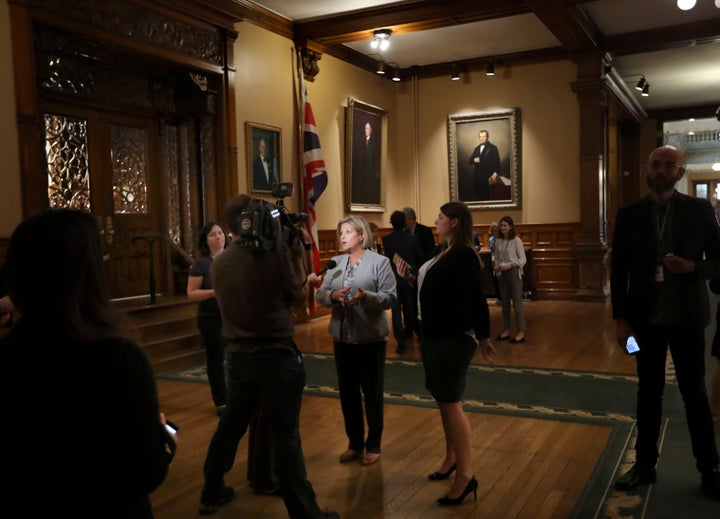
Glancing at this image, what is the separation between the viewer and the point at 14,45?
5.79 m

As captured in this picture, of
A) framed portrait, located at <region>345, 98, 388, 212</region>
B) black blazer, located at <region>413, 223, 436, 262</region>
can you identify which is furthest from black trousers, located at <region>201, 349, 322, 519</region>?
framed portrait, located at <region>345, 98, 388, 212</region>

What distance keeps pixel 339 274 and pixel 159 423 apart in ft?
8.30

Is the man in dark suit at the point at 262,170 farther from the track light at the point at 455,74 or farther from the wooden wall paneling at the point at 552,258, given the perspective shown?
the wooden wall paneling at the point at 552,258

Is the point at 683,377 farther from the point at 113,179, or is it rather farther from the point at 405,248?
the point at 113,179

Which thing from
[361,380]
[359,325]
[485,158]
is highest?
[485,158]

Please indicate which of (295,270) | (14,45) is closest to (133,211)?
(14,45)

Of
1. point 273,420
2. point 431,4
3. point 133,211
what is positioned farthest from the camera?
point 431,4

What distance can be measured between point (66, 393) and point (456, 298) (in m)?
2.08

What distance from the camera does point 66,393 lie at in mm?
1267

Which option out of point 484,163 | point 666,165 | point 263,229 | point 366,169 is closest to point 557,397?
point 666,165

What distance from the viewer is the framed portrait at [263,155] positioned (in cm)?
856

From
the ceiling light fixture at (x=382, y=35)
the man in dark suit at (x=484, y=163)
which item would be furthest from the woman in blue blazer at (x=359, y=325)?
the man in dark suit at (x=484, y=163)

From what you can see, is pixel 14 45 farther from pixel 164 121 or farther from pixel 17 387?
pixel 17 387

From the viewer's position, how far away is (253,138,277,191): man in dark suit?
8695mm
